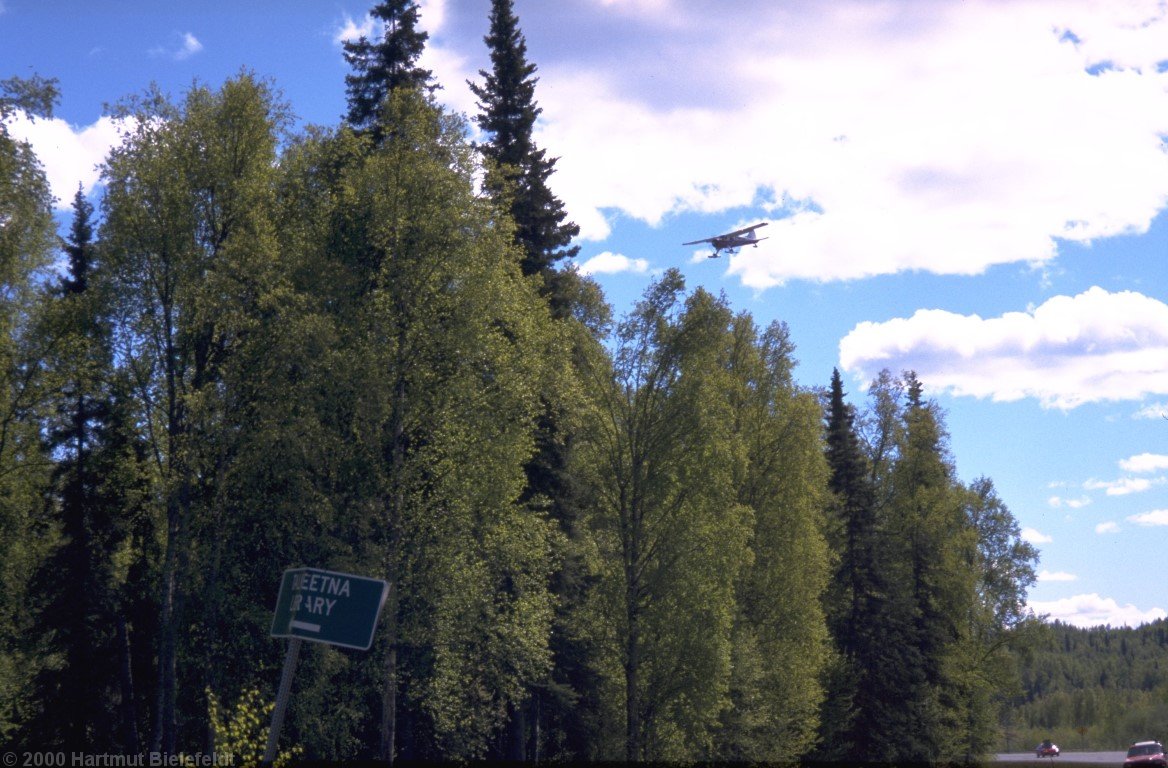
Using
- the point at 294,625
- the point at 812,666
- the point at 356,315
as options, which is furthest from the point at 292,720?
the point at 812,666

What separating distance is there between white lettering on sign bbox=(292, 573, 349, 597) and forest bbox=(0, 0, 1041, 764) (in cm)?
985

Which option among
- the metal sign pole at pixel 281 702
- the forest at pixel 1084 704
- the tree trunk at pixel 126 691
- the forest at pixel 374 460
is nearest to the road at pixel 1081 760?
the forest at pixel 1084 704

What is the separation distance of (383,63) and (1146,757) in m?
43.3

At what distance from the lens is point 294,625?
10398 mm

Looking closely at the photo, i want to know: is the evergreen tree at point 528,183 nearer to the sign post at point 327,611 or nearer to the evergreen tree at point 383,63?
the evergreen tree at point 383,63

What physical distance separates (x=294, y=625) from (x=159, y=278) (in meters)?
18.2

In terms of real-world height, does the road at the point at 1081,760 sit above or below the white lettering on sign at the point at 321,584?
below

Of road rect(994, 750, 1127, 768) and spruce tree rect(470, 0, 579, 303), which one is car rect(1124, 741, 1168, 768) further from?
spruce tree rect(470, 0, 579, 303)

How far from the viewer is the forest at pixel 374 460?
1012 inches

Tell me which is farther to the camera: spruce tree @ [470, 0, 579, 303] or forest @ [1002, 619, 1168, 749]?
forest @ [1002, 619, 1168, 749]

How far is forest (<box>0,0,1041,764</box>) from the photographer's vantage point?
25.7 meters

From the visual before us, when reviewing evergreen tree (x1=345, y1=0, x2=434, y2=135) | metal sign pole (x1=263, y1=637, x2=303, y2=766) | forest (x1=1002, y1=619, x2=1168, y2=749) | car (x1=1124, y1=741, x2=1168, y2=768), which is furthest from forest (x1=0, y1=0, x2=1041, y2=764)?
forest (x1=1002, y1=619, x2=1168, y2=749)

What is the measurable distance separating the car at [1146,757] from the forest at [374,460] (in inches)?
706

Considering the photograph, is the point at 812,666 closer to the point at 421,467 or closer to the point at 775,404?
the point at 775,404
